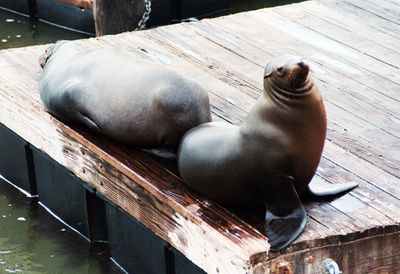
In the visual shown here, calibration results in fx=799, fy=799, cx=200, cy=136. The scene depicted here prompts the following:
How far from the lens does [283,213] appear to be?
2941 millimetres

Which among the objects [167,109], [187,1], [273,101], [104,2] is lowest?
[187,1]

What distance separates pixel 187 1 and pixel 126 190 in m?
4.67

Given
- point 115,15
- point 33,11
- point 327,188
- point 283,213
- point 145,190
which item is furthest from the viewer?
point 33,11

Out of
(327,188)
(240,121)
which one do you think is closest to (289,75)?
(327,188)

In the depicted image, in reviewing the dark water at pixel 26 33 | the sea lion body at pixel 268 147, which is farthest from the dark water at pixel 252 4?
the sea lion body at pixel 268 147

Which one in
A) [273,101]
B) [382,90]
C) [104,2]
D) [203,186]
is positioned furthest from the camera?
[104,2]

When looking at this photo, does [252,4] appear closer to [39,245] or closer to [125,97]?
[39,245]

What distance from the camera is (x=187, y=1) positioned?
7.98 m

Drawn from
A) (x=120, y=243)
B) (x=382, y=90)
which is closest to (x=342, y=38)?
(x=382, y=90)

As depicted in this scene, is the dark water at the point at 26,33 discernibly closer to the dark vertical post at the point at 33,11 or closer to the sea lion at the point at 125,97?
the dark vertical post at the point at 33,11

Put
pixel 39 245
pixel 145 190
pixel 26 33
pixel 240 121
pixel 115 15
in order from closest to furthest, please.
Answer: pixel 145 190 < pixel 240 121 < pixel 39 245 < pixel 115 15 < pixel 26 33

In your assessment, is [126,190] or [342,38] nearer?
[126,190]

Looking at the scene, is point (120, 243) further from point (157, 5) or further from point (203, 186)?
point (157, 5)

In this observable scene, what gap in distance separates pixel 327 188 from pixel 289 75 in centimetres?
64
